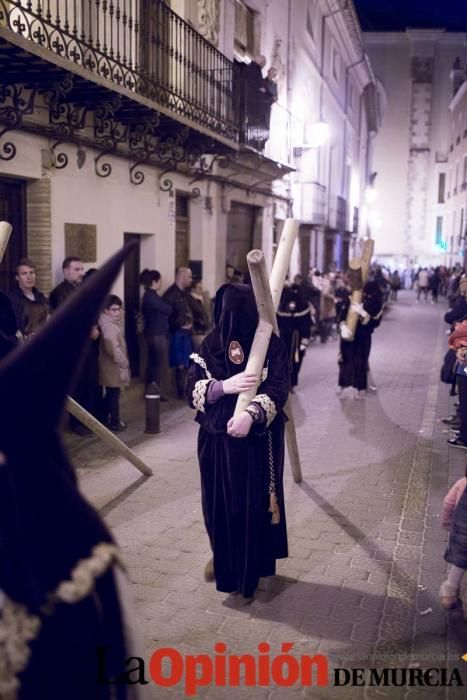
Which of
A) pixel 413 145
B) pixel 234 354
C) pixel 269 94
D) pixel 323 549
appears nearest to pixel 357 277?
pixel 269 94

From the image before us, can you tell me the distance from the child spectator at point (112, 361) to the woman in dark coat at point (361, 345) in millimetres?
3682

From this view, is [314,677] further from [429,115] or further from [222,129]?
[429,115]

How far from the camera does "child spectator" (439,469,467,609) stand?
160 inches

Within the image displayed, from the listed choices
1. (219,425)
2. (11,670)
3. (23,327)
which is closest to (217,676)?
(219,425)

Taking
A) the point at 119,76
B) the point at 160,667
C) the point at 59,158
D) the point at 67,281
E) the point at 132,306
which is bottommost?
the point at 160,667

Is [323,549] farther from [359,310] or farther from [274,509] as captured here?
[359,310]

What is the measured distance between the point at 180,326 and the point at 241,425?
626 centimetres

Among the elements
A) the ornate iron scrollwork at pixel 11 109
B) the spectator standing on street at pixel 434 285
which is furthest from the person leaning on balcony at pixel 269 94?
the spectator standing on street at pixel 434 285

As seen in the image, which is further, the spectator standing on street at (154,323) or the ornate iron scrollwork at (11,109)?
the spectator standing on street at (154,323)

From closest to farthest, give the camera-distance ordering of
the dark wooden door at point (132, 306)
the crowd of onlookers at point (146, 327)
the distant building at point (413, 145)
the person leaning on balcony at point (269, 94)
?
the crowd of onlookers at point (146, 327) < the dark wooden door at point (132, 306) < the person leaning on balcony at point (269, 94) < the distant building at point (413, 145)

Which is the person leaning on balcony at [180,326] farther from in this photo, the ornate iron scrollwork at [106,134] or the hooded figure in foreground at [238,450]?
the hooded figure in foreground at [238,450]

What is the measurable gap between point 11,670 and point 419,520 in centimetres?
456

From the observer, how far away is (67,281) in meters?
7.85

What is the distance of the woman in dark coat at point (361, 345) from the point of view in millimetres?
10258
